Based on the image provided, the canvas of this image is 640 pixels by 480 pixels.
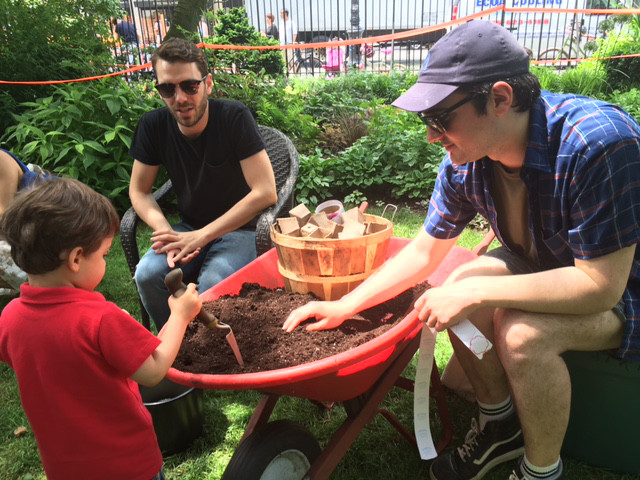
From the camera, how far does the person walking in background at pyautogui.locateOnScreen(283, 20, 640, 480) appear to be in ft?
4.32

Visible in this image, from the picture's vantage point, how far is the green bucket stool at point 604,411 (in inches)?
63.6

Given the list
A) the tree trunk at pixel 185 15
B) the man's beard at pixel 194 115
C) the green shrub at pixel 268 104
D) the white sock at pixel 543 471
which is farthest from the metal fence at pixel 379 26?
the white sock at pixel 543 471

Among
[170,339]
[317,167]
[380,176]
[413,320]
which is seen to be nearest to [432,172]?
[380,176]

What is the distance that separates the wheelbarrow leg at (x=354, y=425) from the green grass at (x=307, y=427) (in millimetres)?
460

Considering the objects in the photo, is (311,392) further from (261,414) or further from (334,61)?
(334,61)

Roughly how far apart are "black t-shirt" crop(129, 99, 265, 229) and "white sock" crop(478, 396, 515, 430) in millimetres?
1363

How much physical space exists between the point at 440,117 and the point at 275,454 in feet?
3.56

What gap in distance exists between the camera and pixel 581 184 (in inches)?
52.9

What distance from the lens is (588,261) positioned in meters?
1.36

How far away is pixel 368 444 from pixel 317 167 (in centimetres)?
329

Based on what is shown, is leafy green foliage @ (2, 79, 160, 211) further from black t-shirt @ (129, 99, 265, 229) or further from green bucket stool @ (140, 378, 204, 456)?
green bucket stool @ (140, 378, 204, 456)

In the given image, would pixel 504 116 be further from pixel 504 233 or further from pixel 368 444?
pixel 368 444

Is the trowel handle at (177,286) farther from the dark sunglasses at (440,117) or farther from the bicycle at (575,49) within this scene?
the bicycle at (575,49)

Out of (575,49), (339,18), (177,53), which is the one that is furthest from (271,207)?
(339,18)
